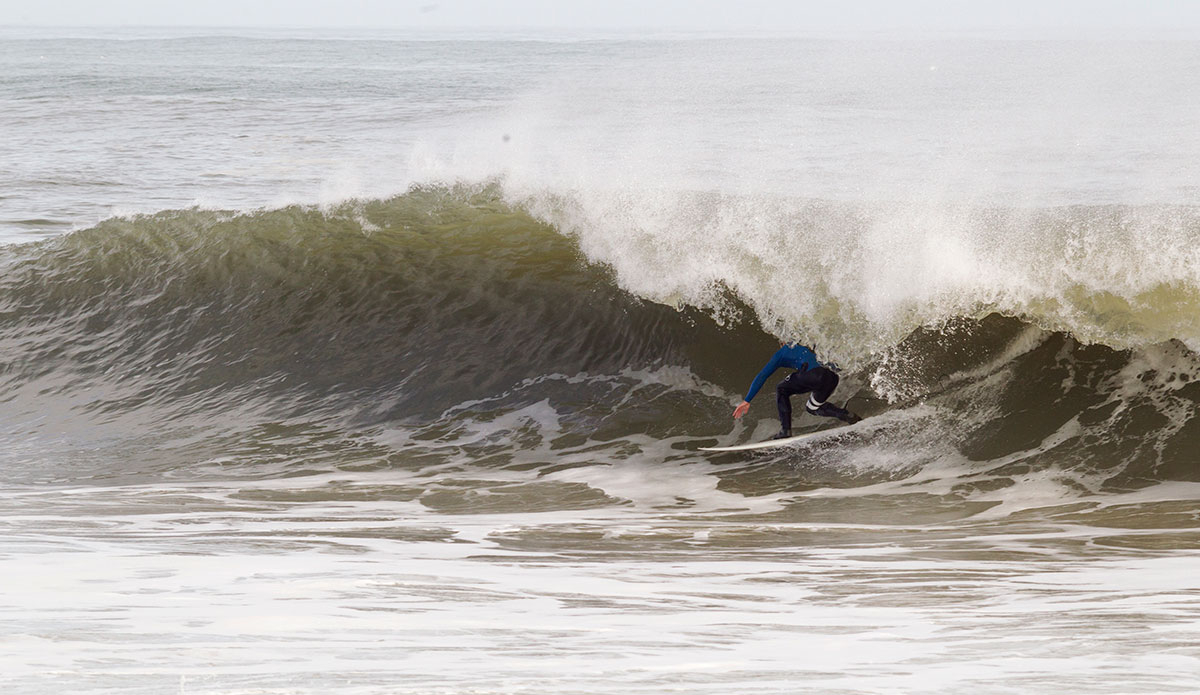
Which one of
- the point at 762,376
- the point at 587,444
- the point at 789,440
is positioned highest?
the point at 762,376

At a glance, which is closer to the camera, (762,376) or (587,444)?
(762,376)

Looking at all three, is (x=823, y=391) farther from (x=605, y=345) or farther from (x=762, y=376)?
(x=605, y=345)

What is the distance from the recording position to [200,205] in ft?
38.7

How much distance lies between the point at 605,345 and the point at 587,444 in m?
1.29

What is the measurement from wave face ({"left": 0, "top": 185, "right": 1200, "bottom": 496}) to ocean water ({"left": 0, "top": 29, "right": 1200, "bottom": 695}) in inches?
1.2

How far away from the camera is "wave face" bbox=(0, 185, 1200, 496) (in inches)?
284

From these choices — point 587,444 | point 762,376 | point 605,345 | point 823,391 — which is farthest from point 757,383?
point 605,345

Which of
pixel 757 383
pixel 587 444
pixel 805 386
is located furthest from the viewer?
pixel 587 444

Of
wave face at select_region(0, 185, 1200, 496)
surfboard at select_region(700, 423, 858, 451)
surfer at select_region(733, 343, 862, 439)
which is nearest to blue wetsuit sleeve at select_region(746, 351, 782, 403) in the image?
surfer at select_region(733, 343, 862, 439)

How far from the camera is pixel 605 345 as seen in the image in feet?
28.6

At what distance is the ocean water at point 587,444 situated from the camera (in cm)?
314

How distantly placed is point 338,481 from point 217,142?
2028 cm

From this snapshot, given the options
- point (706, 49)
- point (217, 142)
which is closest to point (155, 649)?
point (217, 142)

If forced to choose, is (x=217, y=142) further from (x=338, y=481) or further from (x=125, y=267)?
(x=338, y=481)
